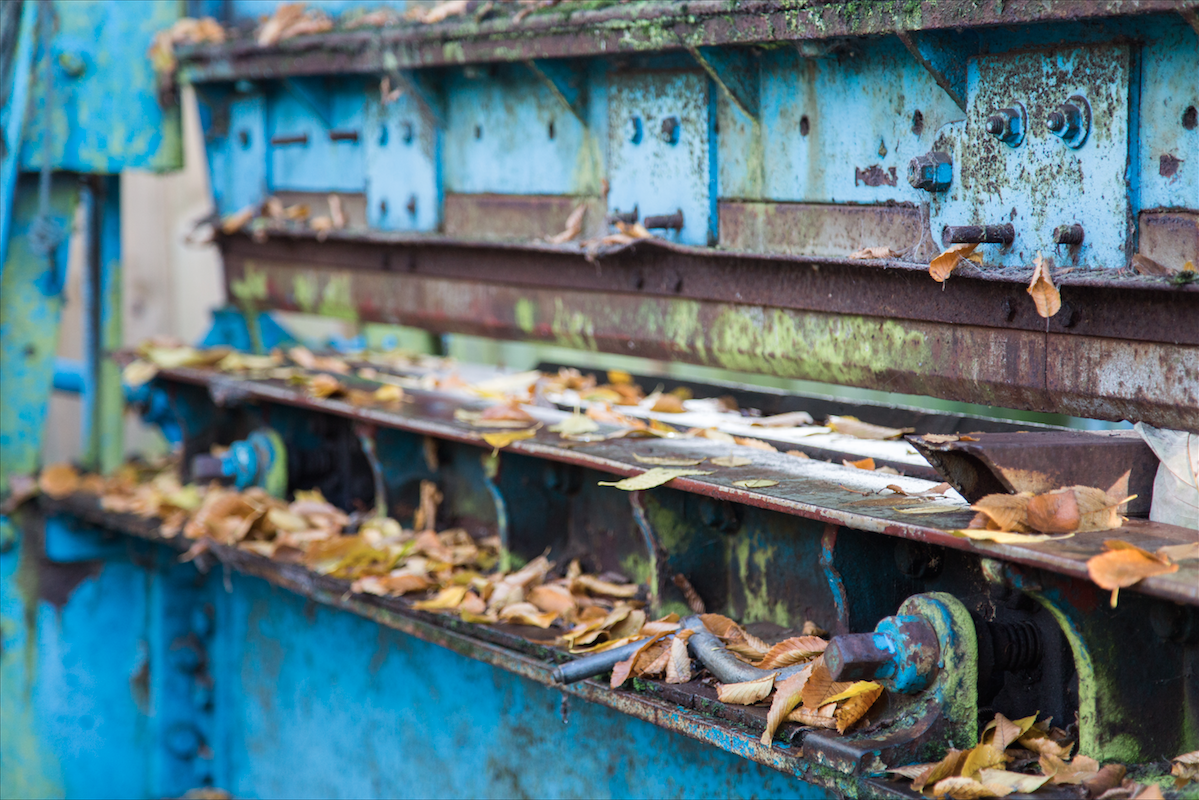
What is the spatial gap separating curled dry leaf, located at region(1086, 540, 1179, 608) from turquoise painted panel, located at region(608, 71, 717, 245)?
1622 mm

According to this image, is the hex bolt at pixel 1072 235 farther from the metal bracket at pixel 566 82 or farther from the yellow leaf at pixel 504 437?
the metal bracket at pixel 566 82

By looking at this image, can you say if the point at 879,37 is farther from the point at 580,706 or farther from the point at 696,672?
the point at 580,706

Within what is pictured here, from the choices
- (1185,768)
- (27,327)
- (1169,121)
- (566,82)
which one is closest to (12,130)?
(27,327)

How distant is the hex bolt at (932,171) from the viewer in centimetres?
267

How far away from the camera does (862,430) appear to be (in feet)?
10.7

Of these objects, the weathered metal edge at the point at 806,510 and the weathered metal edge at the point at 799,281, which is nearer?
the weathered metal edge at the point at 806,510

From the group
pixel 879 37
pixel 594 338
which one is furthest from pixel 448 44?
pixel 879 37

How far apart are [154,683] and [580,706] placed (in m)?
2.28

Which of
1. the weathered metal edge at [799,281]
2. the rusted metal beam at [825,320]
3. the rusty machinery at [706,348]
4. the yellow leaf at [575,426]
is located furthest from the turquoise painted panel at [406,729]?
the weathered metal edge at [799,281]

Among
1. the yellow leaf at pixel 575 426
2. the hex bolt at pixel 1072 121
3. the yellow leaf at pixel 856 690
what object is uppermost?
the hex bolt at pixel 1072 121

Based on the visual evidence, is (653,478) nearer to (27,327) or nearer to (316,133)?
(316,133)

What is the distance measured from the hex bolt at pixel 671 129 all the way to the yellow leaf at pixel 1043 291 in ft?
3.95

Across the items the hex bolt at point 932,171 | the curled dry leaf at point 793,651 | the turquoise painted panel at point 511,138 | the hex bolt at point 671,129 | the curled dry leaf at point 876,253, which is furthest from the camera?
the turquoise painted panel at point 511,138

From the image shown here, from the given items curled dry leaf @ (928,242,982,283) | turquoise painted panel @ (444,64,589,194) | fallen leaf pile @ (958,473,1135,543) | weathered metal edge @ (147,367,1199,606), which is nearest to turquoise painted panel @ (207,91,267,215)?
turquoise painted panel @ (444,64,589,194)
